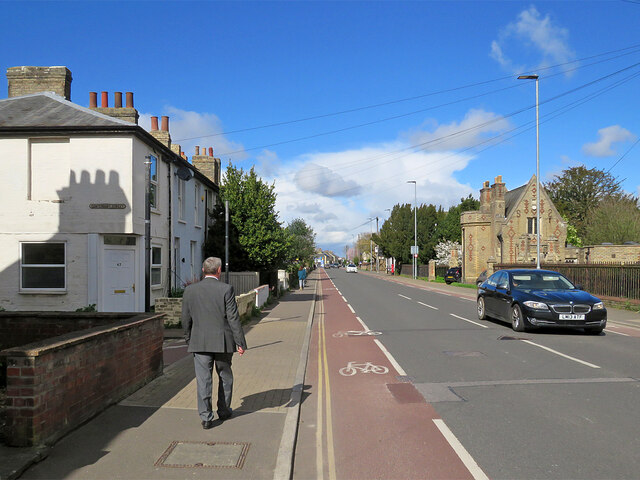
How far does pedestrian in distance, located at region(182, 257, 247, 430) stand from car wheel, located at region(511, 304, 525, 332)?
9.13 meters

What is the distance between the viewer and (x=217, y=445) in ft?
15.7

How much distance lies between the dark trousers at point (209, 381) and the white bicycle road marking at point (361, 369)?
2.97 metres

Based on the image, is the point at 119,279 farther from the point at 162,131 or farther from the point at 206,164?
the point at 206,164

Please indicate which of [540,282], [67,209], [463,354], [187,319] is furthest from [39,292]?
[540,282]

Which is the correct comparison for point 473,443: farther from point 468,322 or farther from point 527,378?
point 468,322

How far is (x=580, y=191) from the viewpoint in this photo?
67.5 m

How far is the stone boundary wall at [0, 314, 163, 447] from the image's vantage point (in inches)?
174

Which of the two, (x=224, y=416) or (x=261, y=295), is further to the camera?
(x=261, y=295)

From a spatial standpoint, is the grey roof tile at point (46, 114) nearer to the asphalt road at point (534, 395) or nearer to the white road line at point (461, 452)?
the asphalt road at point (534, 395)

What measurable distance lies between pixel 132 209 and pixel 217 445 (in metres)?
10.6

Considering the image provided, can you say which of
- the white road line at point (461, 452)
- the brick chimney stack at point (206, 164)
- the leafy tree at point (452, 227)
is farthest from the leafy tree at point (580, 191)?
the white road line at point (461, 452)

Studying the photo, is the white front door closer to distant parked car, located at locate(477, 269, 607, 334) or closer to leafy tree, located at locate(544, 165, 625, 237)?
distant parked car, located at locate(477, 269, 607, 334)

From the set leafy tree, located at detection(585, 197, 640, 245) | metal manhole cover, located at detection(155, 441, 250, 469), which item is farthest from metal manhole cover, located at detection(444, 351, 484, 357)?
leafy tree, located at detection(585, 197, 640, 245)

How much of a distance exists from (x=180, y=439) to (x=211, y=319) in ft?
3.96
